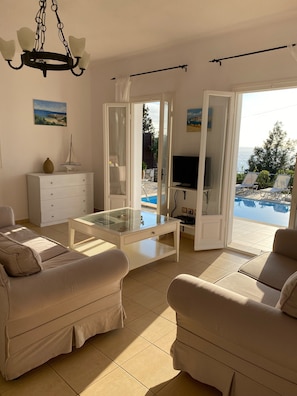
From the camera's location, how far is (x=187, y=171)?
13.9ft

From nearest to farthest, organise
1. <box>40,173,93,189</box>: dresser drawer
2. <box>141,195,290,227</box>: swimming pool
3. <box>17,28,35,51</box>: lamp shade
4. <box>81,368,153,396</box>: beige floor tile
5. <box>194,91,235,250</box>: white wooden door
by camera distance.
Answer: <box>81,368,153,396</box>: beige floor tile
<box>17,28,35,51</box>: lamp shade
<box>194,91,235,250</box>: white wooden door
<box>40,173,93,189</box>: dresser drawer
<box>141,195,290,227</box>: swimming pool

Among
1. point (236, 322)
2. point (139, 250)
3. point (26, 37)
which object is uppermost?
point (26, 37)

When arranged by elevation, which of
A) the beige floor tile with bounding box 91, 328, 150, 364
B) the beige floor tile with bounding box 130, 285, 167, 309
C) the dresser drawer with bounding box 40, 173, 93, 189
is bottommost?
the beige floor tile with bounding box 91, 328, 150, 364

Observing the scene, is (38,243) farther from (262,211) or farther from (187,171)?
(262,211)

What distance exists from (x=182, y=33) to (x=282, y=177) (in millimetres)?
4964

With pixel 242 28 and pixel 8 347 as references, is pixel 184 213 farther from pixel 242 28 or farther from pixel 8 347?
pixel 8 347

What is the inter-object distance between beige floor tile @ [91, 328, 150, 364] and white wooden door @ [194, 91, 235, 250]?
199cm

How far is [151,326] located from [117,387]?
2.09 ft

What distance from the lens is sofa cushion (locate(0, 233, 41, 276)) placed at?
1712mm

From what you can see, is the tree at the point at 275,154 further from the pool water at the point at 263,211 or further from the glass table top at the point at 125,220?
the glass table top at the point at 125,220

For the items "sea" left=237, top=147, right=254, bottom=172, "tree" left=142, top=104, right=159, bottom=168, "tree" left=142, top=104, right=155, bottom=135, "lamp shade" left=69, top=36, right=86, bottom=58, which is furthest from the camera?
"sea" left=237, top=147, right=254, bottom=172

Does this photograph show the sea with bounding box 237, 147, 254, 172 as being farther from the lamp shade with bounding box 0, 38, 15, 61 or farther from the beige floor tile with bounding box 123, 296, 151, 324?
the lamp shade with bounding box 0, 38, 15, 61

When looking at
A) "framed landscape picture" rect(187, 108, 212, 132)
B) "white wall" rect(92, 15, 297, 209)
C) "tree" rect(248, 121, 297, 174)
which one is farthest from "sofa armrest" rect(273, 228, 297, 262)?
"tree" rect(248, 121, 297, 174)

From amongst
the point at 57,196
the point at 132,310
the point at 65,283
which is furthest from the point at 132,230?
the point at 57,196
